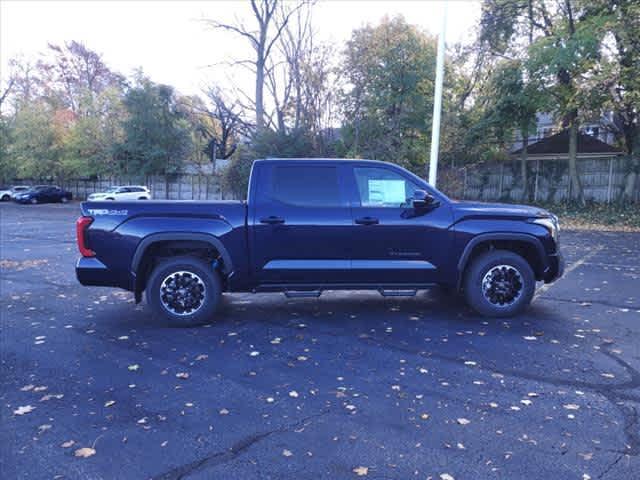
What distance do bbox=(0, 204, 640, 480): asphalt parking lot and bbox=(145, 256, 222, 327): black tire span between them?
21 centimetres

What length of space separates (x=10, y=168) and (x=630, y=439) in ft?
173

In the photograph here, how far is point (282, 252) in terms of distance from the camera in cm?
583

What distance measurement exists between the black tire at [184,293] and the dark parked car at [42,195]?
38749 millimetres

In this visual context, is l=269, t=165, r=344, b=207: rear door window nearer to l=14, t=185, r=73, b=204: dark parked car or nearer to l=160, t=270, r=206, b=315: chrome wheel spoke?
l=160, t=270, r=206, b=315: chrome wheel spoke

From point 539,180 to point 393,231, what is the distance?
21351 mm

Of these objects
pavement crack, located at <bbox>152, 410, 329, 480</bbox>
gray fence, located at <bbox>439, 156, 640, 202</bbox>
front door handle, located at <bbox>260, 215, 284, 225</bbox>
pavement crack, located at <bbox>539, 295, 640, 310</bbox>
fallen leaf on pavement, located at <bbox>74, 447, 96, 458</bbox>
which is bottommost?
fallen leaf on pavement, located at <bbox>74, 447, 96, 458</bbox>

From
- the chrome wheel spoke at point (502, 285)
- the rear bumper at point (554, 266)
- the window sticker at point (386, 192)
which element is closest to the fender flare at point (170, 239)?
the window sticker at point (386, 192)

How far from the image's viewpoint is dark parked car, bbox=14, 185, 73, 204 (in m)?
38.4

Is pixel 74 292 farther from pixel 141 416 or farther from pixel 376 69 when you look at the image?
pixel 376 69

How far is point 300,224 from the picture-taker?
5770 mm

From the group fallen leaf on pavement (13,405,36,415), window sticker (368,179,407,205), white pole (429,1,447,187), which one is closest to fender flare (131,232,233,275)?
window sticker (368,179,407,205)

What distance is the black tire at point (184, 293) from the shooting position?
19.0 feet

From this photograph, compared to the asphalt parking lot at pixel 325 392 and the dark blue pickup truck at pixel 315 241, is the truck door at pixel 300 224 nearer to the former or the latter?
the dark blue pickup truck at pixel 315 241

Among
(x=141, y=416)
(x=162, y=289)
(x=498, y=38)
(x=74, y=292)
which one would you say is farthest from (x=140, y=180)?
(x=141, y=416)
